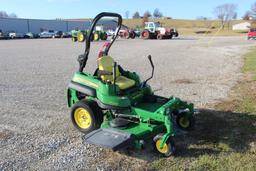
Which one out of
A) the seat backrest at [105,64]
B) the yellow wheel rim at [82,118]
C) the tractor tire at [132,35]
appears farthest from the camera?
the tractor tire at [132,35]

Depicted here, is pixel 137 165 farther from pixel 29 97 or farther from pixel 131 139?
pixel 29 97

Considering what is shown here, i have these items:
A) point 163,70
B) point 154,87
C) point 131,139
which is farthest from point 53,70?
point 131,139

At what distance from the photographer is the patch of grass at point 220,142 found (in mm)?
4402

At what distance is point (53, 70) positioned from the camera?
1346cm

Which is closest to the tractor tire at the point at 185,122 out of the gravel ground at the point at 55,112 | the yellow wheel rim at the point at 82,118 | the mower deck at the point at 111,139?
the gravel ground at the point at 55,112

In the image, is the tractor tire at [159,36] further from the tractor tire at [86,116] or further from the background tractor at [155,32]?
the tractor tire at [86,116]

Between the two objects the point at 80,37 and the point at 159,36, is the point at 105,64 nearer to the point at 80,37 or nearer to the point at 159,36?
the point at 80,37

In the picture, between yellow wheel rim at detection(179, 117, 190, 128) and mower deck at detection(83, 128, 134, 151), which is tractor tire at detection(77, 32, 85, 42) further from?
mower deck at detection(83, 128, 134, 151)

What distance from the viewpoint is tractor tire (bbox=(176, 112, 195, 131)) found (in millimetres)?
5660

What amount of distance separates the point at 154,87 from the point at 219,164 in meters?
5.28

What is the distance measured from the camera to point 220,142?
16.8ft

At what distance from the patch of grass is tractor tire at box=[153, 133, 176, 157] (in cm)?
9

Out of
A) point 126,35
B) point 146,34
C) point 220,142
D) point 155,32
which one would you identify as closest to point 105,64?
point 220,142

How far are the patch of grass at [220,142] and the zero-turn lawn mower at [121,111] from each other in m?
0.27
